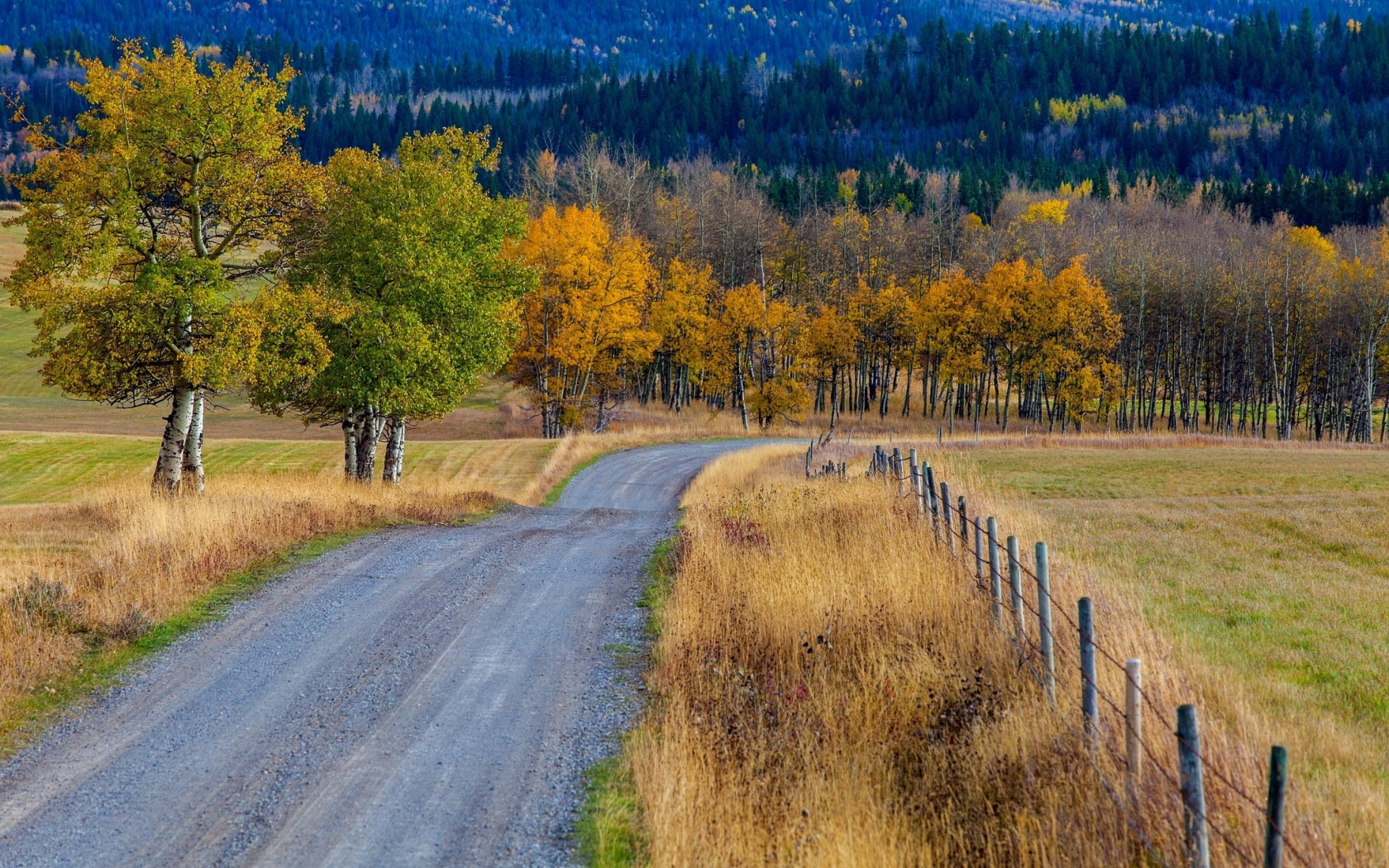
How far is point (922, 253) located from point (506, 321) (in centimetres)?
7063

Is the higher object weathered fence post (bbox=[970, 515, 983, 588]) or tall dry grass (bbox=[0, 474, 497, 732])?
weathered fence post (bbox=[970, 515, 983, 588])

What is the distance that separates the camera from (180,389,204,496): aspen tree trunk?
2281 cm

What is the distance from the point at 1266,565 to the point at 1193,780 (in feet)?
59.7

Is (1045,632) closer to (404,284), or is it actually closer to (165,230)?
(165,230)

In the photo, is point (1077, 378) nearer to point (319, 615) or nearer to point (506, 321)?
point (506, 321)

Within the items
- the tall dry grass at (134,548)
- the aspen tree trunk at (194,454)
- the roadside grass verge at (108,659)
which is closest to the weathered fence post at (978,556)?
the roadside grass verge at (108,659)

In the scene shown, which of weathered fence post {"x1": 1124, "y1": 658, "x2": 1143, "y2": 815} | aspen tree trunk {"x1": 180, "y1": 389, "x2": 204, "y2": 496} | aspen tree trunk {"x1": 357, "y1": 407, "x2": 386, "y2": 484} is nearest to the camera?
weathered fence post {"x1": 1124, "y1": 658, "x2": 1143, "y2": 815}

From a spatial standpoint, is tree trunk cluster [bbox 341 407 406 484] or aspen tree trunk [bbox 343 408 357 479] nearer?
tree trunk cluster [bbox 341 407 406 484]

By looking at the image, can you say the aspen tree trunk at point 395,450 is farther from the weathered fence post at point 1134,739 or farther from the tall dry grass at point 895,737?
the weathered fence post at point 1134,739

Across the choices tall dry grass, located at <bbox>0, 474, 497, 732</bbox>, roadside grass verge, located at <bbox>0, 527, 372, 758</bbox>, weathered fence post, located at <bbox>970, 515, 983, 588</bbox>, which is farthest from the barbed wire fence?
tall dry grass, located at <bbox>0, 474, 497, 732</bbox>

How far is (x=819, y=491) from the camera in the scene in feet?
71.4

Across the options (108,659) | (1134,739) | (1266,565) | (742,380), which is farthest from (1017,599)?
(742,380)

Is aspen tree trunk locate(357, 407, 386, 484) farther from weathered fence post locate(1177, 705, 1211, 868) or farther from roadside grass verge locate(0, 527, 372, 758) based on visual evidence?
weathered fence post locate(1177, 705, 1211, 868)

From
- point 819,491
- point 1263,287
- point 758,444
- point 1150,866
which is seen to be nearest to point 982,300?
point 1263,287
